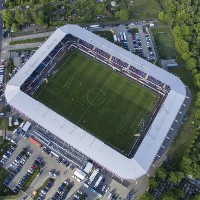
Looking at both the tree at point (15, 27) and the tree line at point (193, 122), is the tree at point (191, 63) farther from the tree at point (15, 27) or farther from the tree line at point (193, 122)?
the tree at point (15, 27)

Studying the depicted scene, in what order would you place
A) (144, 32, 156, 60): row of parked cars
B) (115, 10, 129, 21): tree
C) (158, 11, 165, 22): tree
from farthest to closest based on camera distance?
1. (158, 11, 165, 22): tree
2. (115, 10, 129, 21): tree
3. (144, 32, 156, 60): row of parked cars

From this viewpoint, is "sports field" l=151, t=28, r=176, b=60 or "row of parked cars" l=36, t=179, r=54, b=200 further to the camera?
"sports field" l=151, t=28, r=176, b=60

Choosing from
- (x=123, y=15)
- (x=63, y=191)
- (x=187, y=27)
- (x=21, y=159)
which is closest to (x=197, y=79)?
(x=187, y=27)

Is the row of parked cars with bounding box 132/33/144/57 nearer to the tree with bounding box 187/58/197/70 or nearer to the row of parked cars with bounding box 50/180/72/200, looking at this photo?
the tree with bounding box 187/58/197/70

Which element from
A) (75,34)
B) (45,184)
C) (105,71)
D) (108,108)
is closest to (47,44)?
(75,34)

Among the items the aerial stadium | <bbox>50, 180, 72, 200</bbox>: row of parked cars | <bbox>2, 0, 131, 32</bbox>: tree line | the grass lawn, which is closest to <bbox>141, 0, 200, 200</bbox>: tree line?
the aerial stadium

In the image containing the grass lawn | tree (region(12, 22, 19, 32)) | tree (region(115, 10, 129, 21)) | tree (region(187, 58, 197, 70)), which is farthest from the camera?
tree (region(115, 10, 129, 21))

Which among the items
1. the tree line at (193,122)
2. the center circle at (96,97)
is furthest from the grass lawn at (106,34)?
the center circle at (96,97)

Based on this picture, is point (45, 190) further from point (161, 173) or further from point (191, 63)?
point (191, 63)

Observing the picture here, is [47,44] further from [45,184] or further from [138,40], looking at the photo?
[45,184]
